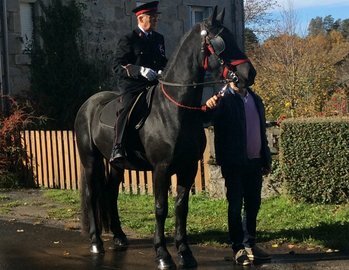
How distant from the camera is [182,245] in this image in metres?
6.97

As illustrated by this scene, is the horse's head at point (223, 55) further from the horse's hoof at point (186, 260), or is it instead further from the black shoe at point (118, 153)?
the horse's hoof at point (186, 260)

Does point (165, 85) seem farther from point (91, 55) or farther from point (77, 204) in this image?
point (91, 55)

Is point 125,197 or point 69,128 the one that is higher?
point 69,128

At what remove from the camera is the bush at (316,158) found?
9.30 m

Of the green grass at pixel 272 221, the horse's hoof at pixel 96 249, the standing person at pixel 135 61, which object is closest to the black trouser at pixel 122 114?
the standing person at pixel 135 61

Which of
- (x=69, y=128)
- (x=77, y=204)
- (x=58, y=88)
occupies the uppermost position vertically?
(x=58, y=88)

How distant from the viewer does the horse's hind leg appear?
809cm

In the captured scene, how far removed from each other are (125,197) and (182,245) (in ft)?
17.0

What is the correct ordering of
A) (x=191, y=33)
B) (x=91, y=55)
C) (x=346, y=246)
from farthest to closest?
(x=91, y=55), (x=346, y=246), (x=191, y=33)

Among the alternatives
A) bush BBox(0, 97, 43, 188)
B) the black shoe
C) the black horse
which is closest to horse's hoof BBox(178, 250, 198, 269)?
the black horse

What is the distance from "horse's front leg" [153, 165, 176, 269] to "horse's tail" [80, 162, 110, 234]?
4.54 ft

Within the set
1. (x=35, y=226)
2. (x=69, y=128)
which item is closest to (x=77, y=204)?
(x=35, y=226)

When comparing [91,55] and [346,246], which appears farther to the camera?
[91,55]

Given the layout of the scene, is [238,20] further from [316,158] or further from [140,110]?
[140,110]
